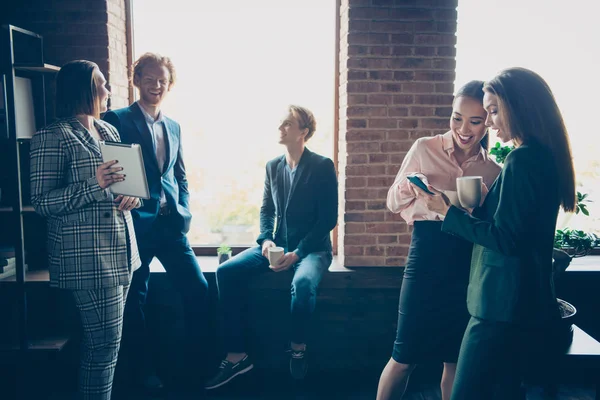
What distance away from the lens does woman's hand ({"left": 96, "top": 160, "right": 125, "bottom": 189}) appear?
1.80 meters

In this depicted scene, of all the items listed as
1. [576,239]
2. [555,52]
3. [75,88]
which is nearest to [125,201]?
[75,88]

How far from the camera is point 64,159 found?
1822 millimetres

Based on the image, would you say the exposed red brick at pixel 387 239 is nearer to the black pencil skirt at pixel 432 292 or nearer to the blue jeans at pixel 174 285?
the black pencil skirt at pixel 432 292

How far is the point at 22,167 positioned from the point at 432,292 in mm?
2252

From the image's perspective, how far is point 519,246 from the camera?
4.54 ft

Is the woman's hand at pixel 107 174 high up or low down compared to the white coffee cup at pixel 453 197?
up

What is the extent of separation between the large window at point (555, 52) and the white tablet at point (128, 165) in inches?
78.8

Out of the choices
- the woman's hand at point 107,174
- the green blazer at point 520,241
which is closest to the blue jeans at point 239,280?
the woman's hand at point 107,174

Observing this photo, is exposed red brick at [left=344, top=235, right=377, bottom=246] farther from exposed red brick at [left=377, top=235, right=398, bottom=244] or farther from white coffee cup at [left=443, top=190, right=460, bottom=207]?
white coffee cup at [left=443, top=190, right=460, bottom=207]

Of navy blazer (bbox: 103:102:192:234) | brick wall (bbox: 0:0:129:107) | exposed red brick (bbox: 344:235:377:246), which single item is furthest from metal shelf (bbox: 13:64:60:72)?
exposed red brick (bbox: 344:235:377:246)

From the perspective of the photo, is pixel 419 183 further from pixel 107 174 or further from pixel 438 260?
pixel 107 174

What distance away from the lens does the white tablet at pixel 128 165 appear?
70.5 inches

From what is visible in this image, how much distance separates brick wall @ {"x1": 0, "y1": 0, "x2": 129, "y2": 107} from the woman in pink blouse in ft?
6.06

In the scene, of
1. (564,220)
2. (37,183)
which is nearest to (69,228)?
(37,183)
